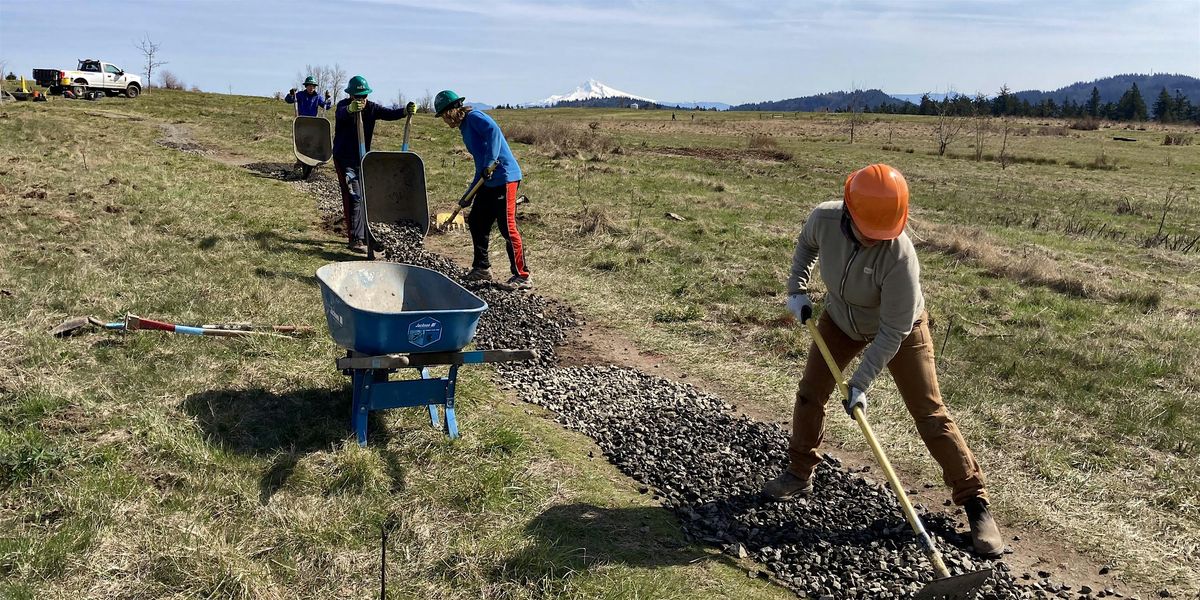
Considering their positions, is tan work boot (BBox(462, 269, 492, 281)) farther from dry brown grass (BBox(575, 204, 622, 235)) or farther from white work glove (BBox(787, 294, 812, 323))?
white work glove (BBox(787, 294, 812, 323))

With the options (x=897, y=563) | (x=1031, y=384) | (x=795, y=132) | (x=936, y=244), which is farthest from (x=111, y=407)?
(x=795, y=132)

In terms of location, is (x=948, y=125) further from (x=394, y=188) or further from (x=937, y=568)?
(x=937, y=568)

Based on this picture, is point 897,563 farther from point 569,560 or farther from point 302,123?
point 302,123

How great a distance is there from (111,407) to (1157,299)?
981cm

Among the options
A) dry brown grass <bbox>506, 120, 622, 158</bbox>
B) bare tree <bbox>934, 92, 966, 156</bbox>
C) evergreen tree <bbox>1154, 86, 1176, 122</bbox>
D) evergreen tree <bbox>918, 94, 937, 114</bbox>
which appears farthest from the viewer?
evergreen tree <bbox>918, 94, 937, 114</bbox>

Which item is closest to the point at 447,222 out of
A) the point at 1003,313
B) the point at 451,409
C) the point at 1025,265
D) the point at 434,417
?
the point at 434,417

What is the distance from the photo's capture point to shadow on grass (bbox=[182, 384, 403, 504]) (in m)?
3.96

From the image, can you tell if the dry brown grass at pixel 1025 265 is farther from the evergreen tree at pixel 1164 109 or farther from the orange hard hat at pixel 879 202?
the evergreen tree at pixel 1164 109

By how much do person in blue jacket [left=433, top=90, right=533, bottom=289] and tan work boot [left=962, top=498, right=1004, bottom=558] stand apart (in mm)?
4958

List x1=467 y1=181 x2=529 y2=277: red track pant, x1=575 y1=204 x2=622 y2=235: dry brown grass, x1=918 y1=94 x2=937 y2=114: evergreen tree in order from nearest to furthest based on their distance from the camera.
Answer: x1=467 y1=181 x2=529 y2=277: red track pant
x1=575 y1=204 x2=622 y2=235: dry brown grass
x1=918 y1=94 x2=937 y2=114: evergreen tree

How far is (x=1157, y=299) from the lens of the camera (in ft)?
27.5

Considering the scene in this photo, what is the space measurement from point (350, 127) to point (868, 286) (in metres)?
6.74

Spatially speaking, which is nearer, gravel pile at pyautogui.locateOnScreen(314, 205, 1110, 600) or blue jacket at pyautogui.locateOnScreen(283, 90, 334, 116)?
gravel pile at pyautogui.locateOnScreen(314, 205, 1110, 600)

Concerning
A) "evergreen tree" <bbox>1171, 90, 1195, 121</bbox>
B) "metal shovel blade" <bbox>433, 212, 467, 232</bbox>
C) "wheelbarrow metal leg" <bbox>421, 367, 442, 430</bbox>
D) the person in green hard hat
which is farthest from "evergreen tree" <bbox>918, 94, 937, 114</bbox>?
"wheelbarrow metal leg" <bbox>421, 367, 442, 430</bbox>
